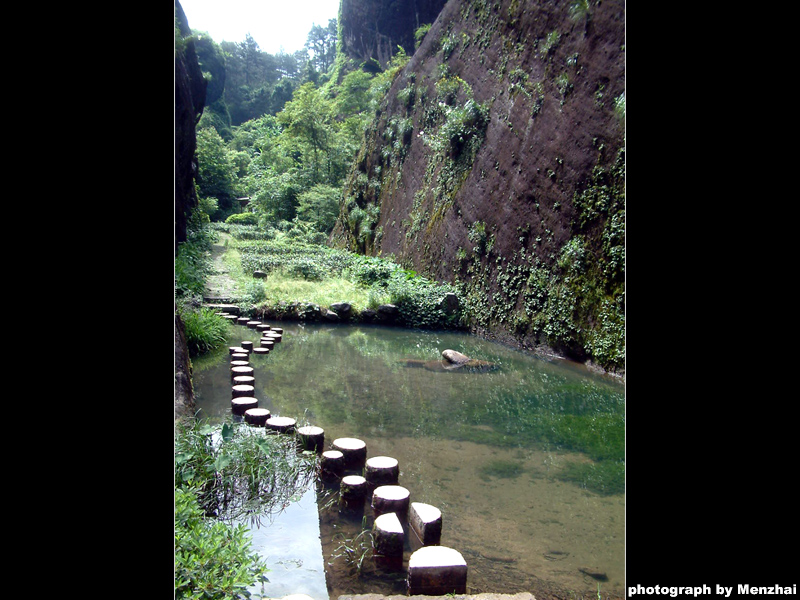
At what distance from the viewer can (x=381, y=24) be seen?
1249 inches

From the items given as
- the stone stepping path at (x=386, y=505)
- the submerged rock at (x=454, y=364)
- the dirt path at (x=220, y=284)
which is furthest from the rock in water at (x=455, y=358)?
the dirt path at (x=220, y=284)

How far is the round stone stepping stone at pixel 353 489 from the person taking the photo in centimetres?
331

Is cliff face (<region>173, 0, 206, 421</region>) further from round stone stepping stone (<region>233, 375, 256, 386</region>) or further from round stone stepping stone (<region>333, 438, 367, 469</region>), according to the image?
round stone stepping stone (<region>333, 438, 367, 469</region>)

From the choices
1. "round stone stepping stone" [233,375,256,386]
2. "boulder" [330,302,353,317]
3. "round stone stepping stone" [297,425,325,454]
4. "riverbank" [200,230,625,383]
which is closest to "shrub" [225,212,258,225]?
"riverbank" [200,230,625,383]

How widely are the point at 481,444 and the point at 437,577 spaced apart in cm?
218

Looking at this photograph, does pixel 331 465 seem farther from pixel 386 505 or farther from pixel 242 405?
pixel 242 405

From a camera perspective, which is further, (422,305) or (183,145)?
(183,145)

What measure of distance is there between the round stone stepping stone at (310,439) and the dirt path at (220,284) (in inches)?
307

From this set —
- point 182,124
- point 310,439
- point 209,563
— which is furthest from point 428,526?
point 182,124
